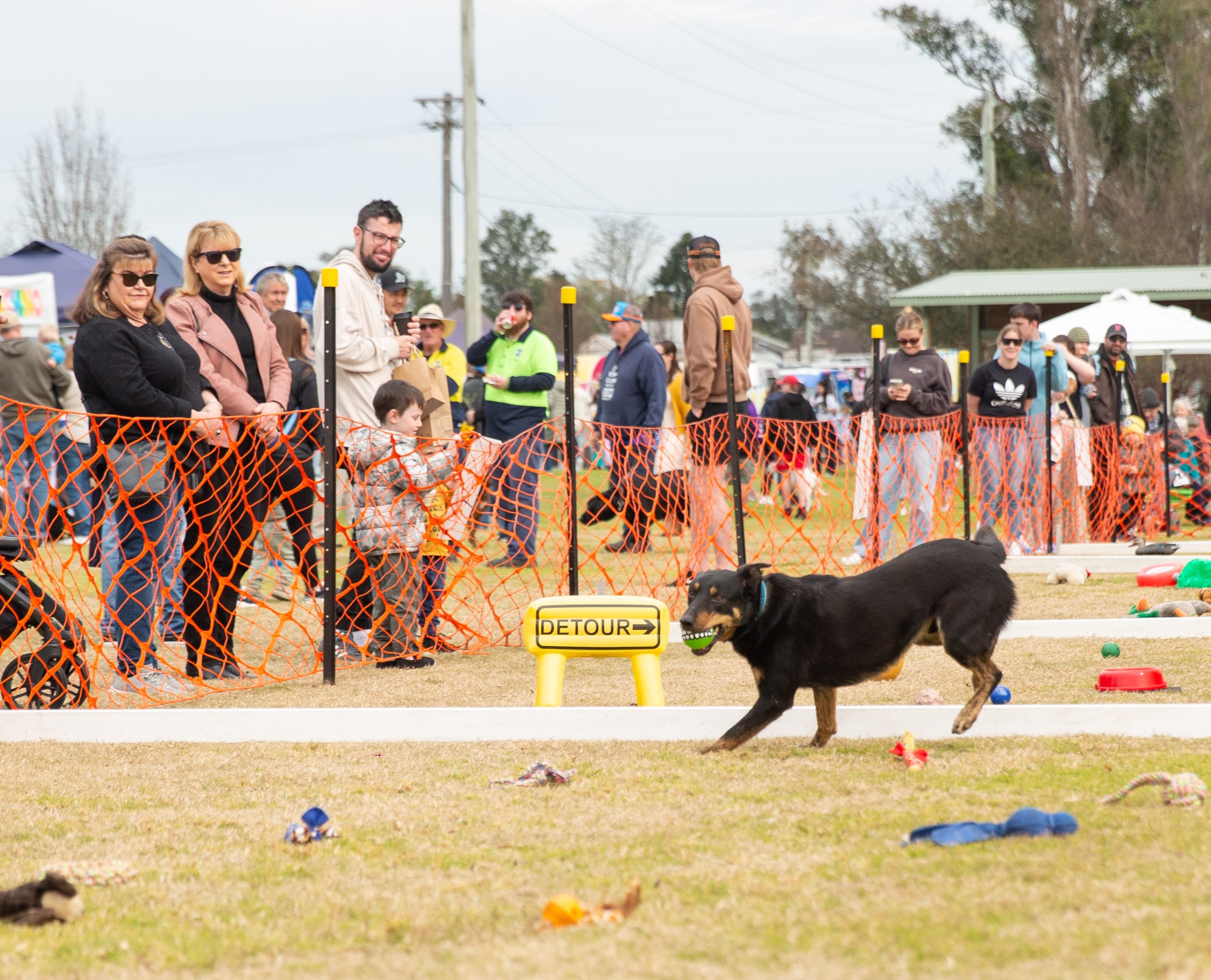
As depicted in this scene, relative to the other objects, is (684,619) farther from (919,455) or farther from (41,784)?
(919,455)

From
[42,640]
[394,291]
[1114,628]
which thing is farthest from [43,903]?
[1114,628]

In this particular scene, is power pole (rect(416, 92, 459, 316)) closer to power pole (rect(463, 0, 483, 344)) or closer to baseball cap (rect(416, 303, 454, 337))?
power pole (rect(463, 0, 483, 344))

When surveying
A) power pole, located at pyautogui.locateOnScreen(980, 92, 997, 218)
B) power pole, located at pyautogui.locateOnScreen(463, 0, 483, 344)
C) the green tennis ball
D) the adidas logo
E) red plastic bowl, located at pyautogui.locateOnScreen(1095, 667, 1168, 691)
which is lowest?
red plastic bowl, located at pyautogui.locateOnScreen(1095, 667, 1168, 691)

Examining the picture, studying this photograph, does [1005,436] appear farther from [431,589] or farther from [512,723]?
[512,723]

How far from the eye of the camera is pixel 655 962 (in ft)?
7.37

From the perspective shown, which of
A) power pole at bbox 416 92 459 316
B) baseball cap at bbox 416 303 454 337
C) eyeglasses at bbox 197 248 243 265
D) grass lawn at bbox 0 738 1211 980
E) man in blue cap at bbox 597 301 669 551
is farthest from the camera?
power pole at bbox 416 92 459 316

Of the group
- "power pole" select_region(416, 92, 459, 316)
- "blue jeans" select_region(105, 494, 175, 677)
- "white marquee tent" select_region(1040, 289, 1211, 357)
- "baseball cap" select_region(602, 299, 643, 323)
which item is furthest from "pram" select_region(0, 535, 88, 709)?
"power pole" select_region(416, 92, 459, 316)

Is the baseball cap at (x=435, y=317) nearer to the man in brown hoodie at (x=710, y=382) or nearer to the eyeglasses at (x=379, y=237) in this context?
the man in brown hoodie at (x=710, y=382)

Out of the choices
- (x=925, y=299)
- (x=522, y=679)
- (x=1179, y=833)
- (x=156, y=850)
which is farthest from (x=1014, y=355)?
(x=925, y=299)

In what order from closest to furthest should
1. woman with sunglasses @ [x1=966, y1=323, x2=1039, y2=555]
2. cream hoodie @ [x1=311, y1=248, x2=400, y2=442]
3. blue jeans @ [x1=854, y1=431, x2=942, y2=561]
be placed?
cream hoodie @ [x1=311, y1=248, x2=400, y2=442] → blue jeans @ [x1=854, y1=431, x2=942, y2=561] → woman with sunglasses @ [x1=966, y1=323, x2=1039, y2=555]

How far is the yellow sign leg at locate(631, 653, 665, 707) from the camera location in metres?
4.65

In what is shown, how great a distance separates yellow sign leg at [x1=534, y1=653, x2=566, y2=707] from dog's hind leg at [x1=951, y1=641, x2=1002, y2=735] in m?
1.10

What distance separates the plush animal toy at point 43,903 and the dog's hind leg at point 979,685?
2.57 metres

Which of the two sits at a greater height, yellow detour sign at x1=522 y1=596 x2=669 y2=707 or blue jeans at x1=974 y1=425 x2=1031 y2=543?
blue jeans at x1=974 y1=425 x2=1031 y2=543
